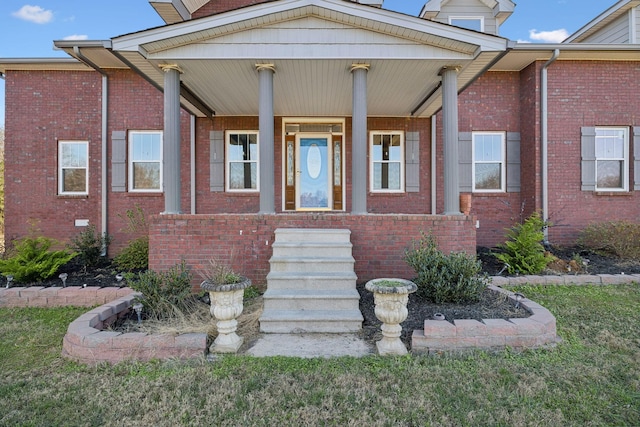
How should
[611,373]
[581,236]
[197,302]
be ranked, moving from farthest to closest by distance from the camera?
[581,236]
[197,302]
[611,373]

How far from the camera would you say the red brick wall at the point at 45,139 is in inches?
315

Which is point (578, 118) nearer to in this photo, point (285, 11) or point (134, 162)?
point (285, 11)

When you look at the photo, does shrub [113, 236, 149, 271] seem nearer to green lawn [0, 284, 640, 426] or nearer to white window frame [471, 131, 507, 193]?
green lawn [0, 284, 640, 426]

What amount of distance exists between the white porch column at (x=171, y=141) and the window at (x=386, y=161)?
4643 mm

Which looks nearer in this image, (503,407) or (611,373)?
(503,407)

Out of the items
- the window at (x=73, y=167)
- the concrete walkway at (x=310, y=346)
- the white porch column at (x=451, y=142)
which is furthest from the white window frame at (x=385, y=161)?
the window at (x=73, y=167)

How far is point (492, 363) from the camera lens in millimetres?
2920

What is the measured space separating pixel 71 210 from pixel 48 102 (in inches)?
97.6

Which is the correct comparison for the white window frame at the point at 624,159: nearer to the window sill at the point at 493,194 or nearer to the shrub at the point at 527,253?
the window sill at the point at 493,194

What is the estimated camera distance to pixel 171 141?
17.7 ft

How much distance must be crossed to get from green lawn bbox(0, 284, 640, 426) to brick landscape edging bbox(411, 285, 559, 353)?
105 mm

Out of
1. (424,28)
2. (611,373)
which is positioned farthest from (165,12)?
(611,373)

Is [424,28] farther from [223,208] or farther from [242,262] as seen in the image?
[223,208]

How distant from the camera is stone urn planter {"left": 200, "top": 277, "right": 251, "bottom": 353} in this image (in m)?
3.21
